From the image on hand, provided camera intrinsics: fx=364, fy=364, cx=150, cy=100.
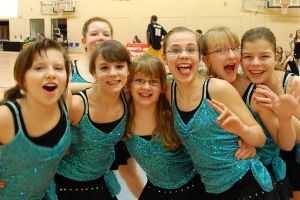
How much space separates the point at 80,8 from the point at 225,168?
22625mm

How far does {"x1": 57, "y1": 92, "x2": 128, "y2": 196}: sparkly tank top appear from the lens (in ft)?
8.12

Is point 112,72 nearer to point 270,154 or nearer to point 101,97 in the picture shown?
point 101,97

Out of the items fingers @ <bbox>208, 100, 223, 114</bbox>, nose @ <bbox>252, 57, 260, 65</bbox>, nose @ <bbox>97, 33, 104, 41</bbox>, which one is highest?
nose @ <bbox>97, 33, 104, 41</bbox>

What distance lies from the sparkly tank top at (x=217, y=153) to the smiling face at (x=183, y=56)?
163 mm

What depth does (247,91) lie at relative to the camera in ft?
8.11

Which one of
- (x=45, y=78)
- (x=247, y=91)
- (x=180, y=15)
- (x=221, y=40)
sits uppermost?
(x=180, y=15)

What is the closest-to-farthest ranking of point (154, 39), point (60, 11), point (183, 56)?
point (183, 56) → point (154, 39) → point (60, 11)

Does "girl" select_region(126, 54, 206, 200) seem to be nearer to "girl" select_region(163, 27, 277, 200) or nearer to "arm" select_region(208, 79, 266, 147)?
"girl" select_region(163, 27, 277, 200)

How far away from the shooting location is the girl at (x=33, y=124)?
6.79ft

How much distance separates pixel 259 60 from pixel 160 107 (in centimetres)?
75

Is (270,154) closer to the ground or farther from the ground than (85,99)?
closer to the ground

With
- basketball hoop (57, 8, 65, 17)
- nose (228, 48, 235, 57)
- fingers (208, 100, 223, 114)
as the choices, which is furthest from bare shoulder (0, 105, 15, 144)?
basketball hoop (57, 8, 65, 17)

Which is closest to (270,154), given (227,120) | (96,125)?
(227,120)

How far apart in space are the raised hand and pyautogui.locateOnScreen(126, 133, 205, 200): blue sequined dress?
0.53m
